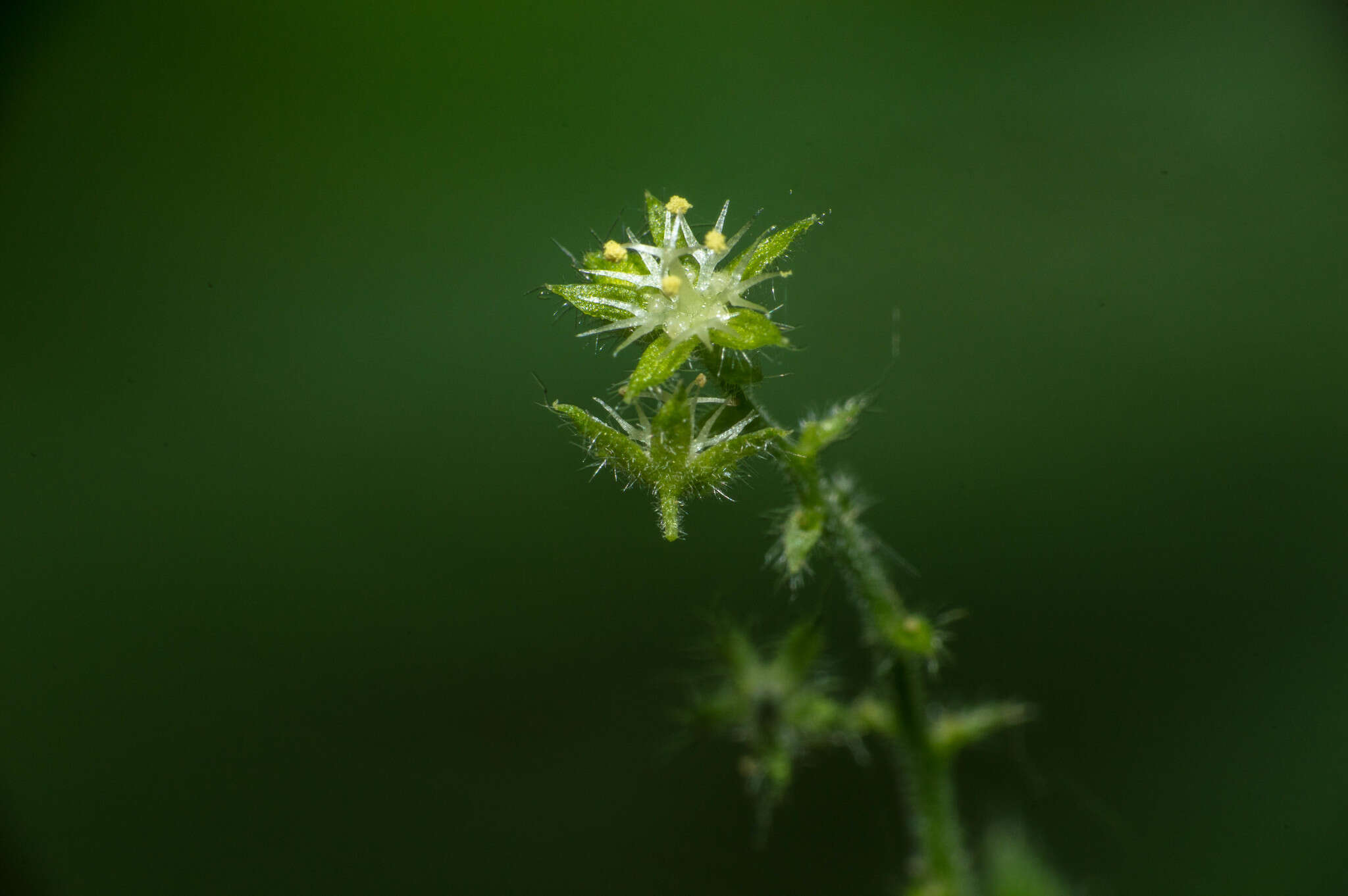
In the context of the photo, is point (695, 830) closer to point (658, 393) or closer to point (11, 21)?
point (658, 393)

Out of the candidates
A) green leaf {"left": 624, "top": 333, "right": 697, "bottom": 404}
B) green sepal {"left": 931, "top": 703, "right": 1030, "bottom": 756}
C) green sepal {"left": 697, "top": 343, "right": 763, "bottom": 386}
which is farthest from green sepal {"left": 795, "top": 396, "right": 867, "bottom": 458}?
green sepal {"left": 931, "top": 703, "right": 1030, "bottom": 756}

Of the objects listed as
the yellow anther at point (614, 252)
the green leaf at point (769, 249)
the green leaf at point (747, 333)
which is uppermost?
the yellow anther at point (614, 252)

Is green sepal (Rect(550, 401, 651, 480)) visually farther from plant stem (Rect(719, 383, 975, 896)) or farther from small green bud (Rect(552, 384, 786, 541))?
plant stem (Rect(719, 383, 975, 896))

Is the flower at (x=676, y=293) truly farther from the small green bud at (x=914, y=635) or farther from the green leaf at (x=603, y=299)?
the small green bud at (x=914, y=635)

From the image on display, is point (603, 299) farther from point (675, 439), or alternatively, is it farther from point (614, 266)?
point (675, 439)

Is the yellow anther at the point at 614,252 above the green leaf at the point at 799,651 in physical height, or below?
above

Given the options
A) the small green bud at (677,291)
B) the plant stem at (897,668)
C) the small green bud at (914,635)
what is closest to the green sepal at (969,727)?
the plant stem at (897,668)
